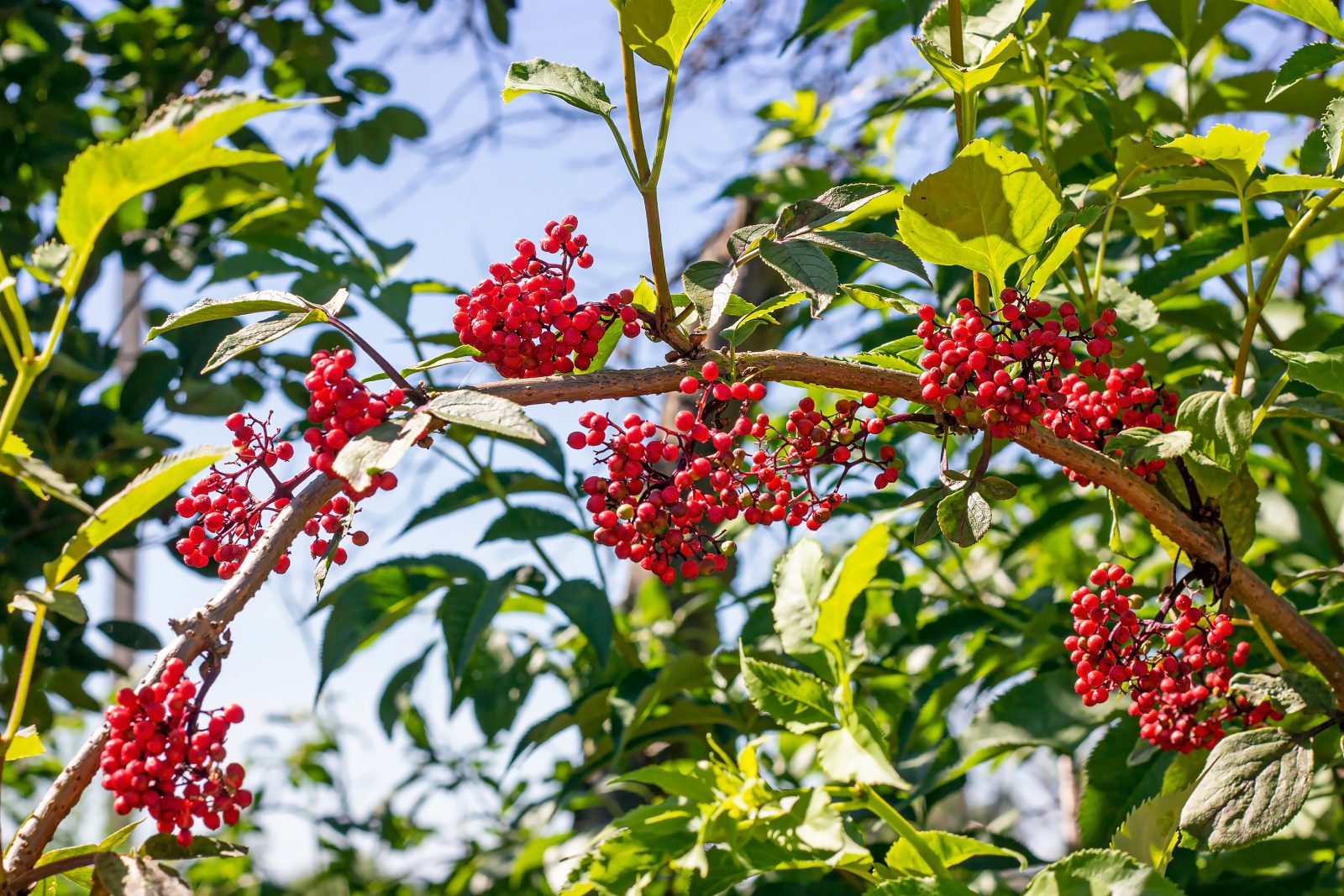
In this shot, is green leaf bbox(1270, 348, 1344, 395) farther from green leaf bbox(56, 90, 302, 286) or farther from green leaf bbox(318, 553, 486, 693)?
green leaf bbox(318, 553, 486, 693)

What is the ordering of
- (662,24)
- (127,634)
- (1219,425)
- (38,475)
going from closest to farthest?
(38,475) → (662,24) → (1219,425) → (127,634)

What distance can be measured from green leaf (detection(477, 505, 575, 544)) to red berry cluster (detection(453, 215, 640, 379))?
774mm

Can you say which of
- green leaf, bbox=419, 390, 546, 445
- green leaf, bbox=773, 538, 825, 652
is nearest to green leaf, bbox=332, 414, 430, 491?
green leaf, bbox=419, 390, 546, 445

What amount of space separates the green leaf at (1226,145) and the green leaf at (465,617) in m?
1.03

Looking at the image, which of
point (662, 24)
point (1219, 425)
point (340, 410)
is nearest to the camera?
point (340, 410)

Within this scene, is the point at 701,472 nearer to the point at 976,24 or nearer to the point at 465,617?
the point at 976,24

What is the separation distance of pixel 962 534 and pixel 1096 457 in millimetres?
141

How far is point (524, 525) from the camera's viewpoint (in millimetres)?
1719

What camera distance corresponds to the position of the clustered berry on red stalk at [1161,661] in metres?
1.06

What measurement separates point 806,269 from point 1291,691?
26.6 inches

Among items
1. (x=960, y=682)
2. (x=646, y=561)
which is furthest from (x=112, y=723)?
(x=960, y=682)

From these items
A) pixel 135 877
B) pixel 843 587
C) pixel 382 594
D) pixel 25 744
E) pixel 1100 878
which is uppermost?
pixel 382 594

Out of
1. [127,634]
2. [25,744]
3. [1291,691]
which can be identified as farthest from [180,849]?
[127,634]

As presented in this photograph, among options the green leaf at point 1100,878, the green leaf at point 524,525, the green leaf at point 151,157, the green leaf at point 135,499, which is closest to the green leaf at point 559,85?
the green leaf at point 151,157
